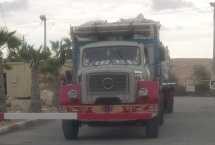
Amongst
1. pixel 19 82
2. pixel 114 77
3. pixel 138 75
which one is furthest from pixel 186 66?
pixel 114 77

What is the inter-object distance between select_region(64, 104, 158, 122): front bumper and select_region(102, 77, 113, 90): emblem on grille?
0.54m

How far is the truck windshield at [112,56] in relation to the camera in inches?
758

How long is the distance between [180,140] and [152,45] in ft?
12.6

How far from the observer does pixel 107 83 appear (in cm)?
1794

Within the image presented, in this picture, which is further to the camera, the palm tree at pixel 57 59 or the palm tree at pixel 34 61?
the palm tree at pixel 57 59

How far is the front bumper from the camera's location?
57.5 ft

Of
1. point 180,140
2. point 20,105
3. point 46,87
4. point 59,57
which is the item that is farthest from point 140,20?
point 46,87

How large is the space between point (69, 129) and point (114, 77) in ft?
6.47

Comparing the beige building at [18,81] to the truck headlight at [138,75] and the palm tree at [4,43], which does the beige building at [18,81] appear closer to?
the palm tree at [4,43]

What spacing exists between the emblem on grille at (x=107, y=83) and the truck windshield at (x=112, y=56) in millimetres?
1264

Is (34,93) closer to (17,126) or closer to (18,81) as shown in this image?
A: (17,126)

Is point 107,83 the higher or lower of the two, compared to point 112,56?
lower

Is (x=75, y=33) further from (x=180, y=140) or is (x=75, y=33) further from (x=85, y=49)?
(x=180, y=140)

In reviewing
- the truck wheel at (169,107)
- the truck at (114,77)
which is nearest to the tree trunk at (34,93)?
the truck wheel at (169,107)
